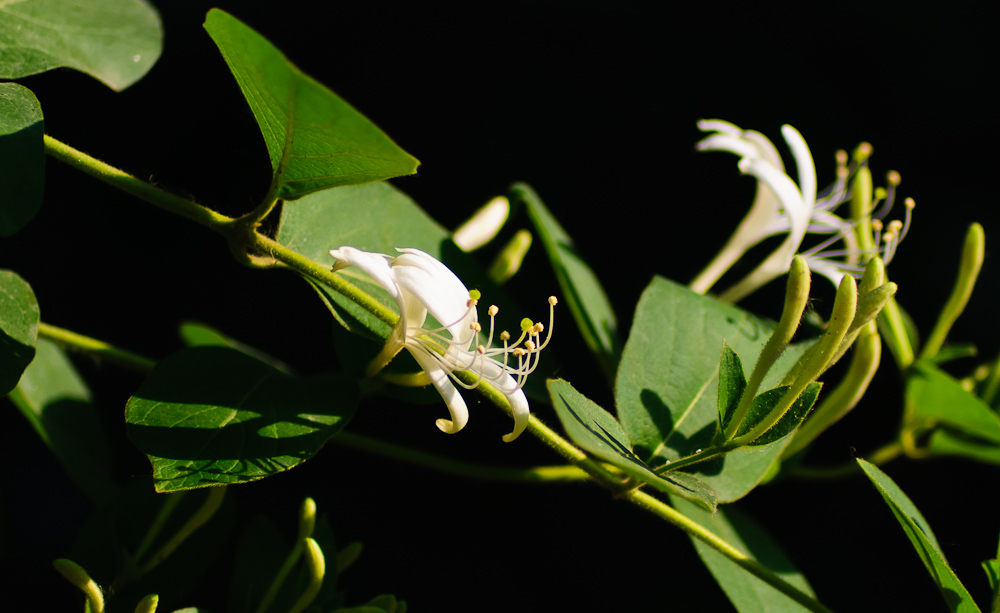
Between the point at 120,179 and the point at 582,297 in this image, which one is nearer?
the point at 120,179

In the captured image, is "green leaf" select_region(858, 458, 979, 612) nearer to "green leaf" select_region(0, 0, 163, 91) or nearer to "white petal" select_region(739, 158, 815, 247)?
"white petal" select_region(739, 158, 815, 247)

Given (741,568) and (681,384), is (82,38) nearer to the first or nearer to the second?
(681,384)

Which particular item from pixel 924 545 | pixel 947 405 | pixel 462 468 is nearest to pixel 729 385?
pixel 924 545

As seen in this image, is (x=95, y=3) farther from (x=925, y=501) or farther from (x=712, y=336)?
(x=925, y=501)

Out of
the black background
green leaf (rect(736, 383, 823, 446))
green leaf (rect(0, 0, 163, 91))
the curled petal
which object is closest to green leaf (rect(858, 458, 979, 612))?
green leaf (rect(736, 383, 823, 446))

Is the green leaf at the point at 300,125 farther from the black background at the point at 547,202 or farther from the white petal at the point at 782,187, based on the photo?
the black background at the point at 547,202
